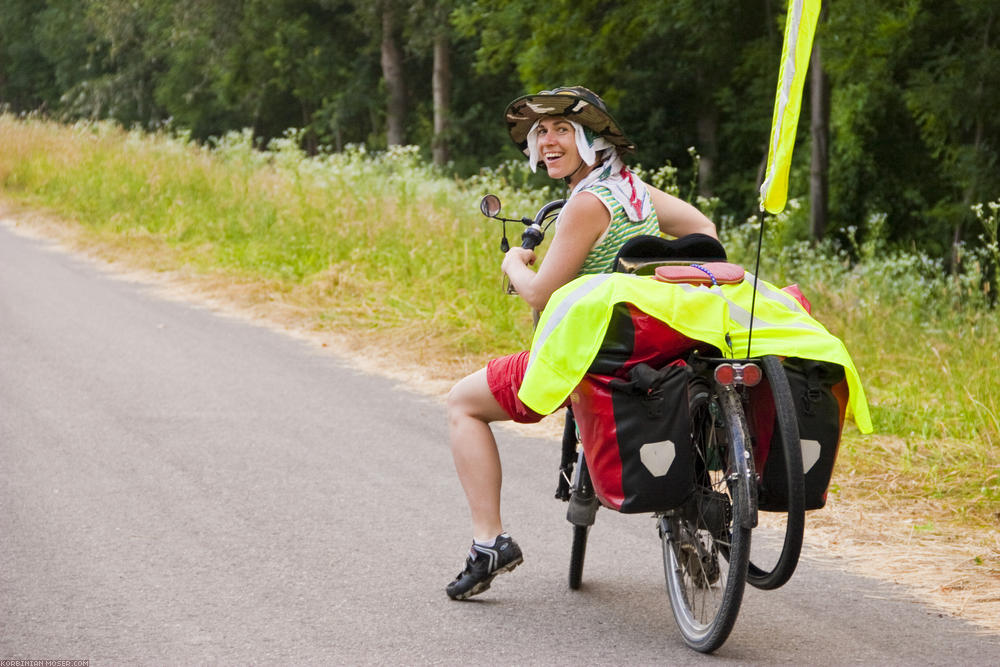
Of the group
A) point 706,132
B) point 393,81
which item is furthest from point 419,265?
point 393,81

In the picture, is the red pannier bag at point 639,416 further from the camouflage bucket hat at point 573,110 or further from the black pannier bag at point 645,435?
the camouflage bucket hat at point 573,110

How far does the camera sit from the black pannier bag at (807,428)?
12.8 ft

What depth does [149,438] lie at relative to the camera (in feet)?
23.4

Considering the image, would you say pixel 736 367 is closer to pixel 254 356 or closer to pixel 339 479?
pixel 339 479

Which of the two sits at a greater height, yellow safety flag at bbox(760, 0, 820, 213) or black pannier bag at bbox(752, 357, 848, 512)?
yellow safety flag at bbox(760, 0, 820, 213)

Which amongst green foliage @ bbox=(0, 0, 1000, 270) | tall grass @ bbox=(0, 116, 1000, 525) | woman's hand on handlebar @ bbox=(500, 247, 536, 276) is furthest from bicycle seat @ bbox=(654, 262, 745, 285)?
green foliage @ bbox=(0, 0, 1000, 270)

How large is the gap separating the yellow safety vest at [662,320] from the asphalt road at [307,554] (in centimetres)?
90

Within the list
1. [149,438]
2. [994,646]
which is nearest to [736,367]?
[994,646]

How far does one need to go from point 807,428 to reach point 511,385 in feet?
3.34

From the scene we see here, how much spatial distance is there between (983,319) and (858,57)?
14586 millimetres

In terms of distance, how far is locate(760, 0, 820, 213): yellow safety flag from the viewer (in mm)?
3645

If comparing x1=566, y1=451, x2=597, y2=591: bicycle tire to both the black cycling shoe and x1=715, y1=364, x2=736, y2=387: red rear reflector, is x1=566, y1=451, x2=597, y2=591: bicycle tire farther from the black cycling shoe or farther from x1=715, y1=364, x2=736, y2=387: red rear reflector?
x1=715, y1=364, x2=736, y2=387: red rear reflector

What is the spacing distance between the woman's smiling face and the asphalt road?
1.56 meters

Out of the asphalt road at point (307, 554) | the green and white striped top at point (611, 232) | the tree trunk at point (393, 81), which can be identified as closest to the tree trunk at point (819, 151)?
the tree trunk at point (393, 81)
